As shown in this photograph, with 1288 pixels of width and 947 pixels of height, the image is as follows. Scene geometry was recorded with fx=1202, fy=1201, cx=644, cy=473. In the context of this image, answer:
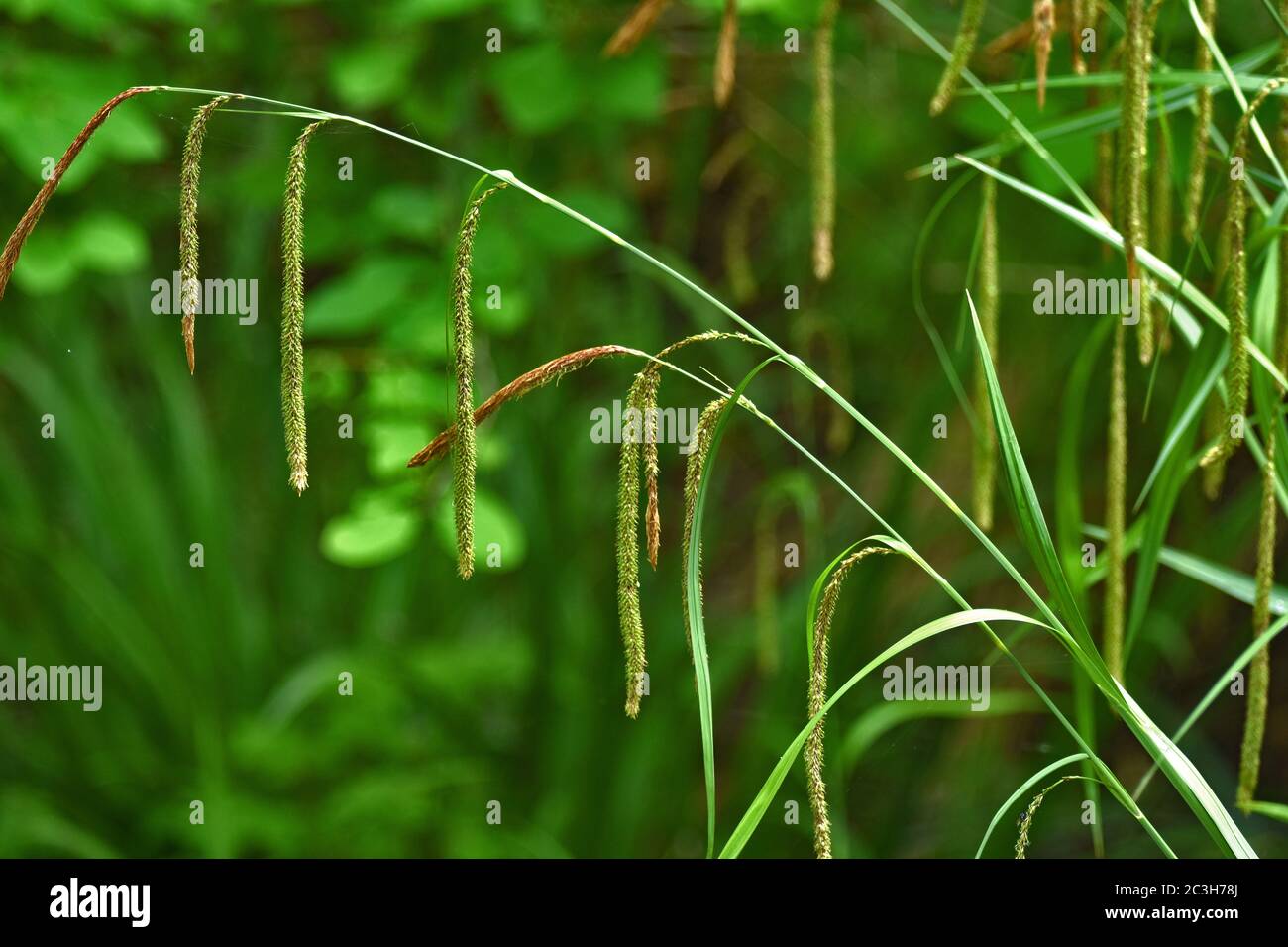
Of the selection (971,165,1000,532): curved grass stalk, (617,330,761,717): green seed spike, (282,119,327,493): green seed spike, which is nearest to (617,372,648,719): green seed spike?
(617,330,761,717): green seed spike

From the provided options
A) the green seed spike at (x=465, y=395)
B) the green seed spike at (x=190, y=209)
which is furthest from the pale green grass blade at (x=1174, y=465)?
the green seed spike at (x=190, y=209)

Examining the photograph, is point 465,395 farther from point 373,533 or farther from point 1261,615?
point 373,533

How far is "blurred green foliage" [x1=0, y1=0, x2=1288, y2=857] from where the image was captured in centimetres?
142

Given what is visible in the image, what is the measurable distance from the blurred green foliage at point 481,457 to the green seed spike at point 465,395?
2.26 feet

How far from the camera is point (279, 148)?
1737 millimetres

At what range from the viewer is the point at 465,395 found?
0.63 m

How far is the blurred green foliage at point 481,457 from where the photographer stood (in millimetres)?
1418

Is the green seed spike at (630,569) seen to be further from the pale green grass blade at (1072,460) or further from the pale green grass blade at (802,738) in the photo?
the pale green grass blade at (1072,460)

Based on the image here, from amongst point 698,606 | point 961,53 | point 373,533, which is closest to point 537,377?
point 698,606

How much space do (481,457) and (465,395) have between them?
1.01m

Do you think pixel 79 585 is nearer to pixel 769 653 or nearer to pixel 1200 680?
pixel 769 653

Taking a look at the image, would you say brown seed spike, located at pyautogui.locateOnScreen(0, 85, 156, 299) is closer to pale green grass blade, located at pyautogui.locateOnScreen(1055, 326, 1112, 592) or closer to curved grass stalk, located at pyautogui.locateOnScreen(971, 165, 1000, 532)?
curved grass stalk, located at pyautogui.locateOnScreen(971, 165, 1000, 532)

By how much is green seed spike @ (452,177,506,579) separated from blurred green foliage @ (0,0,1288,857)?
689 millimetres
